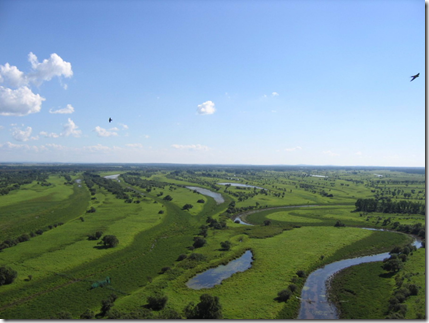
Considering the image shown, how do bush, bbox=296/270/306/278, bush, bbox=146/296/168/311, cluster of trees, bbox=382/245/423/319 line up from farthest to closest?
bush, bbox=296/270/306/278 < bush, bbox=146/296/168/311 < cluster of trees, bbox=382/245/423/319

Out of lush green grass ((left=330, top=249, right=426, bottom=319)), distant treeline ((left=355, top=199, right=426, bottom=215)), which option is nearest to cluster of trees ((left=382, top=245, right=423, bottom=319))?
lush green grass ((left=330, top=249, right=426, bottom=319))

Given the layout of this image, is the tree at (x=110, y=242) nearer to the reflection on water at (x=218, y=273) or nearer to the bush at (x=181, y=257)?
the bush at (x=181, y=257)

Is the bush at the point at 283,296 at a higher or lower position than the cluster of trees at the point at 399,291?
lower

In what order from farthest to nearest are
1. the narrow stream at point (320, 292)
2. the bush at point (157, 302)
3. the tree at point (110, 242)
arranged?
the tree at point (110, 242), the narrow stream at point (320, 292), the bush at point (157, 302)

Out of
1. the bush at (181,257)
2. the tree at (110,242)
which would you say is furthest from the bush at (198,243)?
the tree at (110,242)

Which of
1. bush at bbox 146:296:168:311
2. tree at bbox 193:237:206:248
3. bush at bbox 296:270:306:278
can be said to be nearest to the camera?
bush at bbox 146:296:168:311

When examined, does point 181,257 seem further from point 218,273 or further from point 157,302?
point 157,302

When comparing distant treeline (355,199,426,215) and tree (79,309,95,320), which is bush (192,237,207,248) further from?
distant treeline (355,199,426,215)

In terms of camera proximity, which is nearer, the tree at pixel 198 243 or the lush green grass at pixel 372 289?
the lush green grass at pixel 372 289
